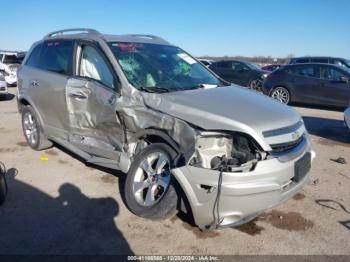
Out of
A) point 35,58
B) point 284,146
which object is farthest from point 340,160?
point 35,58

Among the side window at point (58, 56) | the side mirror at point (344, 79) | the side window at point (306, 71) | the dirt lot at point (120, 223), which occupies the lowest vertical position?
the dirt lot at point (120, 223)

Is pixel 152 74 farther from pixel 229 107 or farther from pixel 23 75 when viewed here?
pixel 23 75

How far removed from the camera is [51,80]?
509 centimetres

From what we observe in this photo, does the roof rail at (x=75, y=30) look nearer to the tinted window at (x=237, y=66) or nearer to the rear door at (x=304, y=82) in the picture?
the rear door at (x=304, y=82)

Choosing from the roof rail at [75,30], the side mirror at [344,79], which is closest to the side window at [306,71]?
the side mirror at [344,79]

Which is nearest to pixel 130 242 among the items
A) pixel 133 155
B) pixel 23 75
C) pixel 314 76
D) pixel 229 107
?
pixel 133 155

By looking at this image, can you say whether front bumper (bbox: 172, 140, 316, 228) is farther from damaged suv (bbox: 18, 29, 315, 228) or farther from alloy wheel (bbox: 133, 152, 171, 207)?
alloy wheel (bbox: 133, 152, 171, 207)

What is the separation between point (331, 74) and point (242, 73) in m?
5.24

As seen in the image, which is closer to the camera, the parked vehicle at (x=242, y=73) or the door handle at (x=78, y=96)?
the door handle at (x=78, y=96)

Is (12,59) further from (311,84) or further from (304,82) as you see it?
(311,84)

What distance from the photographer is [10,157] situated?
5.68m

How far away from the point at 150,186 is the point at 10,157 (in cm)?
317

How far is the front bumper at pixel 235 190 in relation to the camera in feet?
9.72

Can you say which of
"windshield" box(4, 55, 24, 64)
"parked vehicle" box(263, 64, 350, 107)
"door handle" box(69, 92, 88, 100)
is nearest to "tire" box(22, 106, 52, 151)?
"door handle" box(69, 92, 88, 100)
